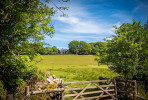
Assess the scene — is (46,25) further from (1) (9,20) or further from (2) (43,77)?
(2) (43,77)

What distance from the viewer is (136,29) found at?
1095 cm

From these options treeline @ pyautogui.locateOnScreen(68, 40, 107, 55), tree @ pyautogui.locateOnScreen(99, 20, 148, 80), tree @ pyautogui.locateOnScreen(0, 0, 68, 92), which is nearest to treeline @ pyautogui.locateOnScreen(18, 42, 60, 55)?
tree @ pyautogui.locateOnScreen(0, 0, 68, 92)

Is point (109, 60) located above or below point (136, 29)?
below

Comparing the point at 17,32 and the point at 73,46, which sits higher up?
the point at 73,46

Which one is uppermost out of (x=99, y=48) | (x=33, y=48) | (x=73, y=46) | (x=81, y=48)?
(x=73, y=46)

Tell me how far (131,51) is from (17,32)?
32.7 ft

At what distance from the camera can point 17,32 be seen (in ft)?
26.0

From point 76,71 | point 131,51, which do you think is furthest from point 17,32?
point 76,71

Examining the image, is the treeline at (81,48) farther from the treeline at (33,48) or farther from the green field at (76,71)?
the treeline at (33,48)

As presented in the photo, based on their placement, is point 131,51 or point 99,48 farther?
point 99,48

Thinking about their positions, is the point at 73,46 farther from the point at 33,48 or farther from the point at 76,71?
the point at 33,48

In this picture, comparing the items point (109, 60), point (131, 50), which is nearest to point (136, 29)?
point (131, 50)

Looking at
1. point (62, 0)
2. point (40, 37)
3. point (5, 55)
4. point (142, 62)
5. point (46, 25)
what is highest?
point (62, 0)

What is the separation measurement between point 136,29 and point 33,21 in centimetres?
976
